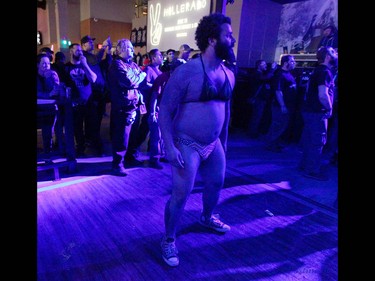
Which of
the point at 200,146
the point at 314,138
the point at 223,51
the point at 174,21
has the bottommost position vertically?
the point at 314,138

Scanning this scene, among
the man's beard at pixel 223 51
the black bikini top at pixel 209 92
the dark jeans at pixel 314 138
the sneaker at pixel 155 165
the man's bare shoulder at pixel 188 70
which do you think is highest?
the man's beard at pixel 223 51

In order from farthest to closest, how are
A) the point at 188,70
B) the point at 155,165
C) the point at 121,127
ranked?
the point at 155,165, the point at 121,127, the point at 188,70

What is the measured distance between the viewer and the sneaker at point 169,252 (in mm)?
2254

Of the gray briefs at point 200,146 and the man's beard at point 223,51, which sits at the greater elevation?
the man's beard at point 223,51

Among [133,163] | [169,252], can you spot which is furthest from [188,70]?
[133,163]

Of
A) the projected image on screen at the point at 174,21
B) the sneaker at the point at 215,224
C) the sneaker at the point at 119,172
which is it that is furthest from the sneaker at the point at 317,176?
the projected image on screen at the point at 174,21

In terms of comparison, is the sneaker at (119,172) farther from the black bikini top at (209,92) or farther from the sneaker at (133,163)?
the black bikini top at (209,92)

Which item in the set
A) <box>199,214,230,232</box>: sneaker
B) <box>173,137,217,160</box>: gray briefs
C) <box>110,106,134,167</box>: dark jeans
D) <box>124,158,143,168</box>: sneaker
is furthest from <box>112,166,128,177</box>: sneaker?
<box>173,137,217,160</box>: gray briefs

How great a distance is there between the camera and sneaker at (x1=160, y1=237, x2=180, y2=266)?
2.25 metres

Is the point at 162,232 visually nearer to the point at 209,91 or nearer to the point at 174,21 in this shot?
the point at 209,91

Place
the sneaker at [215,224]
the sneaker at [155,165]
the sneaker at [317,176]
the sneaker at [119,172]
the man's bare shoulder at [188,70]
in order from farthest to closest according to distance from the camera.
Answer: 1. the sneaker at [155,165]
2. the sneaker at [317,176]
3. the sneaker at [119,172]
4. the sneaker at [215,224]
5. the man's bare shoulder at [188,70]

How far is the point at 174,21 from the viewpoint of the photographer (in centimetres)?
718

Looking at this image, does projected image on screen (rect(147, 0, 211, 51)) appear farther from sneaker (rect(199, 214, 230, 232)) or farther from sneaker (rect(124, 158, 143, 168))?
sneaker (rect(199, 214, 230, 232))

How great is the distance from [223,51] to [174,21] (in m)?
5.60
